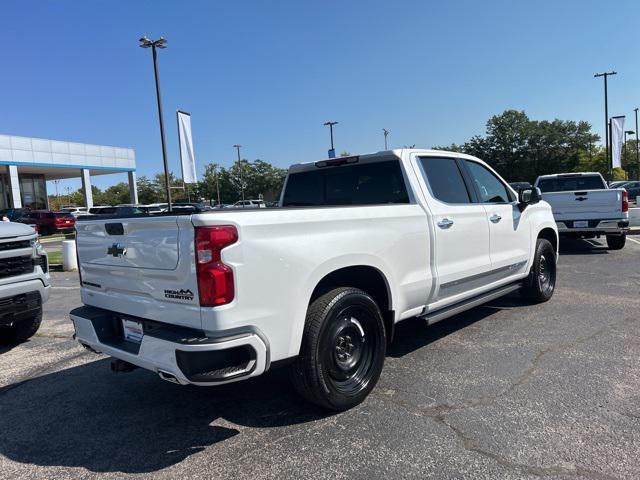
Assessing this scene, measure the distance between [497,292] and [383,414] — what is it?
99.9 inches

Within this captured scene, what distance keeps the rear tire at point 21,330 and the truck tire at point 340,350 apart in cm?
407

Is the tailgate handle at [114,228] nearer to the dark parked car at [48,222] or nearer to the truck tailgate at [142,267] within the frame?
the truck tailgate at [142,267]

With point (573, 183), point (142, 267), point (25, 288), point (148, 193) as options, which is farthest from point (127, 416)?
point (148, 193)

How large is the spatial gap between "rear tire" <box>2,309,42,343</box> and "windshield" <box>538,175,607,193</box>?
1165cm

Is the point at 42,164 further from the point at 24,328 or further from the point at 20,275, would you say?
the point at 20,275

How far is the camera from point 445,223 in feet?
14.4

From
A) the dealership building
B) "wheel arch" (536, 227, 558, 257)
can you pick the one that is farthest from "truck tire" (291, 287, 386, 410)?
the dealership building

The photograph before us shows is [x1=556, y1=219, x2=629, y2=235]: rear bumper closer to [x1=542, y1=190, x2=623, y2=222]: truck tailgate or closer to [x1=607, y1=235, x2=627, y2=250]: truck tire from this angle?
[x1=542, y1=190, x2=623, y2=222]: truck tailgate

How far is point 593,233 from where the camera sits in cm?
1100

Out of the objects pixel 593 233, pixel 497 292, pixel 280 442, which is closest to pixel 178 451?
pixel 280 442

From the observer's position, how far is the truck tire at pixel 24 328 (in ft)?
18.5

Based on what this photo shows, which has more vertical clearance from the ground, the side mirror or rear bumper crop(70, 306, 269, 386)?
the side mirror

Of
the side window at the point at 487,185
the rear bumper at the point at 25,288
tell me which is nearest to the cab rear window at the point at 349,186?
the side window at the point at 487,185

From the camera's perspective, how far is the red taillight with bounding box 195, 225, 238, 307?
2701mm
